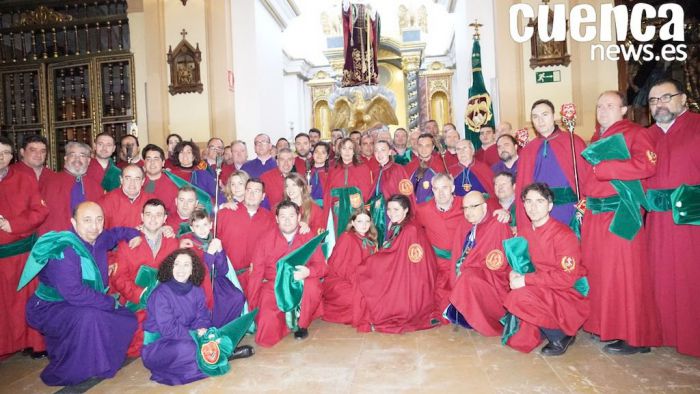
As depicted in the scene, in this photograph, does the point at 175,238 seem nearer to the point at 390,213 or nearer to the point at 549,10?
the point at 390,213

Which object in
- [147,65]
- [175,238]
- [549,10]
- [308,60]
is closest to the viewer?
[175,238]

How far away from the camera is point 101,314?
3.13m

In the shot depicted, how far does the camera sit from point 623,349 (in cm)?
317

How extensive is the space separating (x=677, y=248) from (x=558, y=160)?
1.05 meters

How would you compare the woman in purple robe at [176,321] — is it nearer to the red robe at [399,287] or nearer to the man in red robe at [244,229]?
the man in red robe at [244,229]

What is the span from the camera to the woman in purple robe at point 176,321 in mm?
2953

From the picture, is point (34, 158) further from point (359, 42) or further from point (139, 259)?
point (359, 42)

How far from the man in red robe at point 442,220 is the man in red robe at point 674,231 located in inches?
61.3

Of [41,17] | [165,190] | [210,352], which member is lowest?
[210,352]

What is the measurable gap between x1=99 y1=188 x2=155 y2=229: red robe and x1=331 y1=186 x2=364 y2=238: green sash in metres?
2.21

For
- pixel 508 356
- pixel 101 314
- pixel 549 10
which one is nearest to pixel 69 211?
pixel 101 314

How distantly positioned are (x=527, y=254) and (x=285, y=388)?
1988 mm

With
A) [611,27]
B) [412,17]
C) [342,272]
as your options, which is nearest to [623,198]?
[342,272]

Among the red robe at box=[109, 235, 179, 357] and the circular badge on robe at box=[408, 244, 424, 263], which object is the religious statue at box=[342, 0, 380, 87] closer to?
the circular badge on robe at box=[408, 244, 424, 263]
